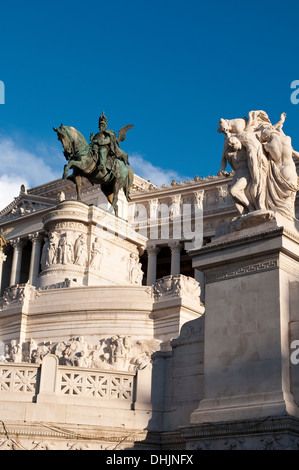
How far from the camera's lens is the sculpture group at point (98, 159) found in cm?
4139

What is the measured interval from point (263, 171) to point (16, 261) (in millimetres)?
63793

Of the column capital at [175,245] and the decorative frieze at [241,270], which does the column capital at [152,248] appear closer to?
the column capital at [175,245]

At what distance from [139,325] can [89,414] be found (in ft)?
44.3

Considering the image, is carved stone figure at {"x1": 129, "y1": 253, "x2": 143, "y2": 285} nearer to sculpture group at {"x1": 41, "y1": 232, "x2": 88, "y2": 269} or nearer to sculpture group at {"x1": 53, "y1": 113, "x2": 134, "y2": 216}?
sculpture group at {"x1": 41, "y1": 232, "x2": 88, "y2": 269}

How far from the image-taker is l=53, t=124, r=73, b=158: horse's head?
41844 mm

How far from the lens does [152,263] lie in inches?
2815

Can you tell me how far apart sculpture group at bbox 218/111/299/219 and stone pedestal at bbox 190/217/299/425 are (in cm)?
60

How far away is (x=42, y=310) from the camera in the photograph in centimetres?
3038

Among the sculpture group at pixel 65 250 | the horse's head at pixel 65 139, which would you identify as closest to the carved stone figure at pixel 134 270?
the sculpture group at pixel 65 250

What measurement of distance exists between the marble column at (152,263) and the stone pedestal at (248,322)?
179 ft

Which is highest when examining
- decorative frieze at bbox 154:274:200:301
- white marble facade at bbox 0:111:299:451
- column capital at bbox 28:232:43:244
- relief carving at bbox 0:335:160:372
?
column capital at bbox 28:232:43:244

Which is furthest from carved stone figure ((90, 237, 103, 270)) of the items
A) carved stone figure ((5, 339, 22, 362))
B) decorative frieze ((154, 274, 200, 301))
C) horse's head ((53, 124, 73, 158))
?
carved stone figure ((5, 339, 22, 362))

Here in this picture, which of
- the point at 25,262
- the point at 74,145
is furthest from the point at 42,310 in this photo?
the point at 25,262

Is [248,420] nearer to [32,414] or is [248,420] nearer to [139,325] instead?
[32,414]
